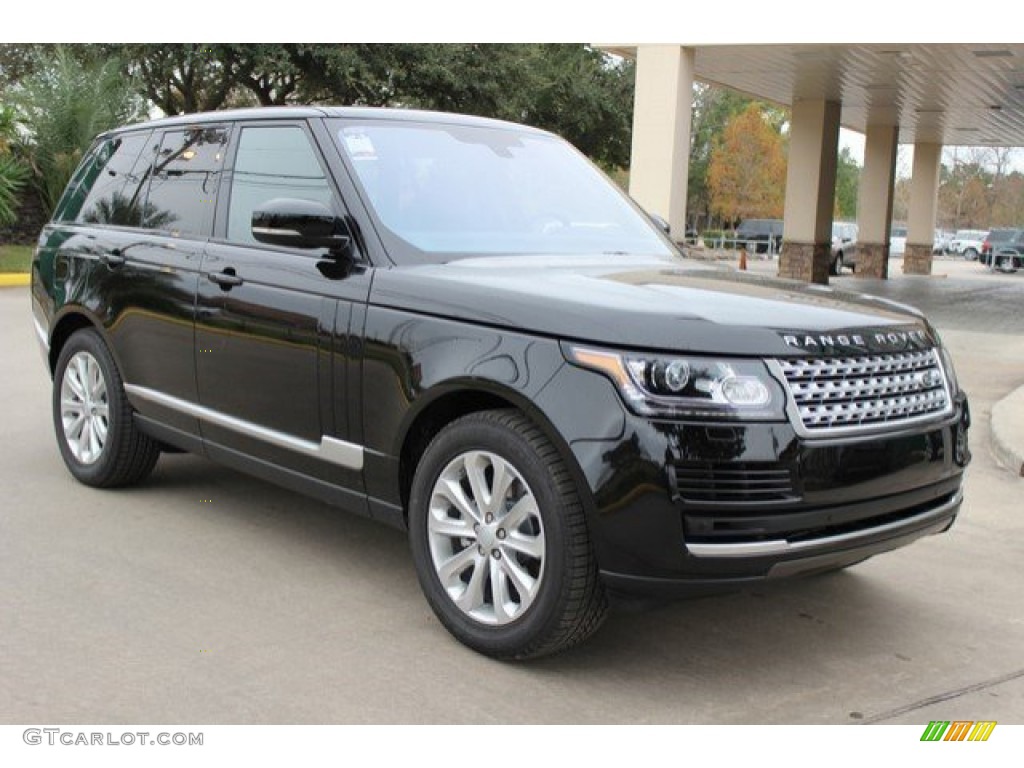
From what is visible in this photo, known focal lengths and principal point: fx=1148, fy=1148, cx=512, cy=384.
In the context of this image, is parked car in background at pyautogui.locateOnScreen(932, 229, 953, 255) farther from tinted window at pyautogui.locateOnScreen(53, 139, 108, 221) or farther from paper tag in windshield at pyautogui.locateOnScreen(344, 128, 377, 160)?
paper tag in windshield at pyautogui.locateOnScreen(344, 128, 377, 160)

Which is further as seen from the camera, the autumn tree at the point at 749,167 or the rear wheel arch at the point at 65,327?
the autumn tree at the point at 749,167

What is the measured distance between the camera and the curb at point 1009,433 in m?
7.37

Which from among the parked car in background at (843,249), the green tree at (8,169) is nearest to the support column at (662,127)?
the green tree at (8,169)

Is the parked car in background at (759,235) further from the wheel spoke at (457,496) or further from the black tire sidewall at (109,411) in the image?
the wheel spoke at (457,496)

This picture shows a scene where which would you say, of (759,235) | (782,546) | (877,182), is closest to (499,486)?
(782,546)

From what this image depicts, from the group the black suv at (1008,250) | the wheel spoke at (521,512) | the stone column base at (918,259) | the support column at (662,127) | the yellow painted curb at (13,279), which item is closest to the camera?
the wheel spoke at (521,512)

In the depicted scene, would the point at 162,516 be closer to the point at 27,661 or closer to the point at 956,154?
the point at 27,661

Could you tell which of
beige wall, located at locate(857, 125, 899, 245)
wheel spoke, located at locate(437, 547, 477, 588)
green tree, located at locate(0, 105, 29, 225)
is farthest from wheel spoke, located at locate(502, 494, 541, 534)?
beige wall, located at locate(857, 125, 899, 245)

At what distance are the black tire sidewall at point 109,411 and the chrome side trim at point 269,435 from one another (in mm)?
174

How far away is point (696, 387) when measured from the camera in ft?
11.3

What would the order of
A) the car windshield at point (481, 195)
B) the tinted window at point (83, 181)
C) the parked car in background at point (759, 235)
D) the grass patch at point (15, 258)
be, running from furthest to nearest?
the parked car in background at point (759, 235), the grass patch at point (15, 258), the tinted window at point (83, 181), the car windshield at point (481, 195)

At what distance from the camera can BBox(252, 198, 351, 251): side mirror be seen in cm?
430

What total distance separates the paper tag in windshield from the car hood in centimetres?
64

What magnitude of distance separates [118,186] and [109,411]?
3.99 feet
